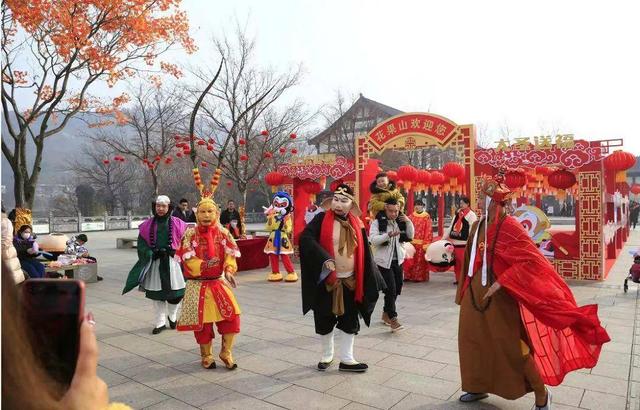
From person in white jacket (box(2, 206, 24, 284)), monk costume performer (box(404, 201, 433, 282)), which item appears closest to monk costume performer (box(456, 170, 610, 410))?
person in white jacket (box(2, 206, 24, 284))

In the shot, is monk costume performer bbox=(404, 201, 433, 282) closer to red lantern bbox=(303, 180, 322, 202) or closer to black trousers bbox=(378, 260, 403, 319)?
red lantern bbox=(303, 180, 322, 202)

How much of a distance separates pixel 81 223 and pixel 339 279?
91.7ft

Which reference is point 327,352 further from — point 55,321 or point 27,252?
point 27,252

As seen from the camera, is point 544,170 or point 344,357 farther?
point 544,170

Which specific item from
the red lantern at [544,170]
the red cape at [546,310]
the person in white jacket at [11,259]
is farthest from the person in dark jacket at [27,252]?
the red lantern at [544,170]

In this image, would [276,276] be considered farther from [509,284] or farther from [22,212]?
[509,284]

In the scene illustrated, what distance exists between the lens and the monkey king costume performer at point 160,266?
19.5 ft

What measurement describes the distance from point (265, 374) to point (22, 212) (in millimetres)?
6064

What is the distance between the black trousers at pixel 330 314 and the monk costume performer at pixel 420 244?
5.52 metres

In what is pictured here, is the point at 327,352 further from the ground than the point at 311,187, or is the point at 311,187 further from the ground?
the point at 311,187

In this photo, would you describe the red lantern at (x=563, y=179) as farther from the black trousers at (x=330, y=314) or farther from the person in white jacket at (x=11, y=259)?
the person in white jacket at (x=11, y=259)

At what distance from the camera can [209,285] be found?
4594 mm

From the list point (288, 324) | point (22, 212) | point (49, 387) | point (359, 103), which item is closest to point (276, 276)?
point (288, 324)

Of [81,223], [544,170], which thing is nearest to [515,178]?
[544,170]
